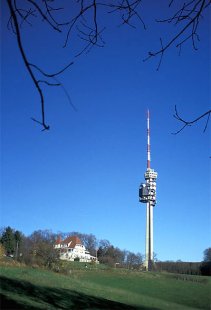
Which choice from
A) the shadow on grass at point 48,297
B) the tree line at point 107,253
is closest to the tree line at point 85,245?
the tree line at point 107,253

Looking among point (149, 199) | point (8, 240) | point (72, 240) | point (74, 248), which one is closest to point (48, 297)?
point (8, 240)

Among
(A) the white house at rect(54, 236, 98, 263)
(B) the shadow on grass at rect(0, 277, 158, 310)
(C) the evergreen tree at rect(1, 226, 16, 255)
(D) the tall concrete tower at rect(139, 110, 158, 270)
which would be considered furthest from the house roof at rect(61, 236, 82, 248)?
(B) the shadow on grass at rect(0, 277, 158, 310)

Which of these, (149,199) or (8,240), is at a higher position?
(149,199)

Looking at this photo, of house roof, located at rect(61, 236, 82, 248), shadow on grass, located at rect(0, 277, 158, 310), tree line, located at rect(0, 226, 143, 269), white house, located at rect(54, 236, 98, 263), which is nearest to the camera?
shadow on grass, located at rect(0, 277, 158, 310)

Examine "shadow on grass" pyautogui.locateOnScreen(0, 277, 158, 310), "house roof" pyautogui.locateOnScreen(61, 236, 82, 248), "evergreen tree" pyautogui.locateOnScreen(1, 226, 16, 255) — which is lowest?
"shadow on grass" pyautogui.locateOnScreen(0, 277, 158, 310)

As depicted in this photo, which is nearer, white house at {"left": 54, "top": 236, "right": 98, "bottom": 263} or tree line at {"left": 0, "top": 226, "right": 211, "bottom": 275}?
tree line at {"left": 0, "top": 226, "right": 211, "bottom": 275}

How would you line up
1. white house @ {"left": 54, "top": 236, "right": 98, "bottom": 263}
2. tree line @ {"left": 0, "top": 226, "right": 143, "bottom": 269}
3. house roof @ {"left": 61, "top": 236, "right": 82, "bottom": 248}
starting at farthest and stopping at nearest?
Result: house roof @ {"left": 61, "top": 236, "right": 82, "bottom": 248}
white house @ {"left": 54, "top": 236, "right": 98, "bottom": 263}
tree line @ {"left": 0, "top": 226, "right": 143, "bottom": 269}

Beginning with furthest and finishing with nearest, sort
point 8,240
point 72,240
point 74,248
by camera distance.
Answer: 1. point 72,240
2. point 74,248
3. point 8,240

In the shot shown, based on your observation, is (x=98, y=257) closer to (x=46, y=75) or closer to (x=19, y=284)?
(x=19, y=284)

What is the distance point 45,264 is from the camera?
166 ft

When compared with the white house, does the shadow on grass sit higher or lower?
lower

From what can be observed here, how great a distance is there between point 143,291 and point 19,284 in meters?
19.3

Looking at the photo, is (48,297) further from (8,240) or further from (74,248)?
(74,248)

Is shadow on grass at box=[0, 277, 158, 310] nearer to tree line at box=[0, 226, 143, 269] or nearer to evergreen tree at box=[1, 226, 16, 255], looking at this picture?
tree line at box=[0, 226, 143, 269]
